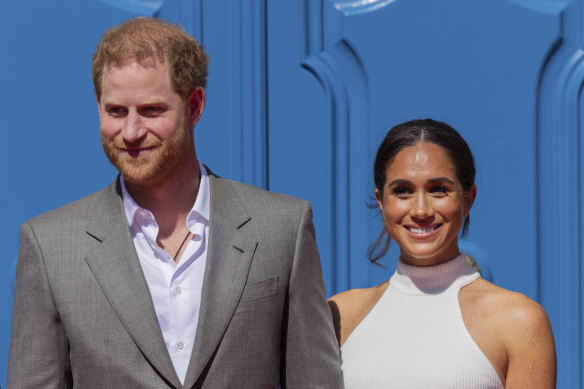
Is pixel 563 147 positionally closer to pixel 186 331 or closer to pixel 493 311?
pixel 493 311

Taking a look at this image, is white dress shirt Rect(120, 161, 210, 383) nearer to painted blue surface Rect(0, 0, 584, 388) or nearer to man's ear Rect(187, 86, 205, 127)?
man's ear Rect(187, 86, 205, 127)

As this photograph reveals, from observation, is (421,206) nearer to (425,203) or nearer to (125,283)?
(425,203)

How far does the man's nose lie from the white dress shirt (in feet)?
0.64

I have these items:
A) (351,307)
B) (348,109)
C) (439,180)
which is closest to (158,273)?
(351,307)

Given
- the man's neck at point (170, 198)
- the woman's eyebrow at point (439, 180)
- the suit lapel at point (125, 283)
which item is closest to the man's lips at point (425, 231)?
the woman's eyebrow at point (439, 180)

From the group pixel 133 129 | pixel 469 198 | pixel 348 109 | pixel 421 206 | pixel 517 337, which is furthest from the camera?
pixel 348 109

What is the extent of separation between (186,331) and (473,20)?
4.01 ft

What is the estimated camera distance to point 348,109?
2811 millimetres

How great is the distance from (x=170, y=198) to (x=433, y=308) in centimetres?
67

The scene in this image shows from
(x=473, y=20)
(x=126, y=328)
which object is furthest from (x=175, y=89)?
(x=473, y=20)

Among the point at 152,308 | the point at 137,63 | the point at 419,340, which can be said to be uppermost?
the point at 137,63

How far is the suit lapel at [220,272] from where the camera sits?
2.08m

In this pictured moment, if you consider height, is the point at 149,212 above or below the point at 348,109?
below

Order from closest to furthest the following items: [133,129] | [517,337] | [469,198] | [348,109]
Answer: [133,129]
[517,337]
[469,198]
[348,109]
